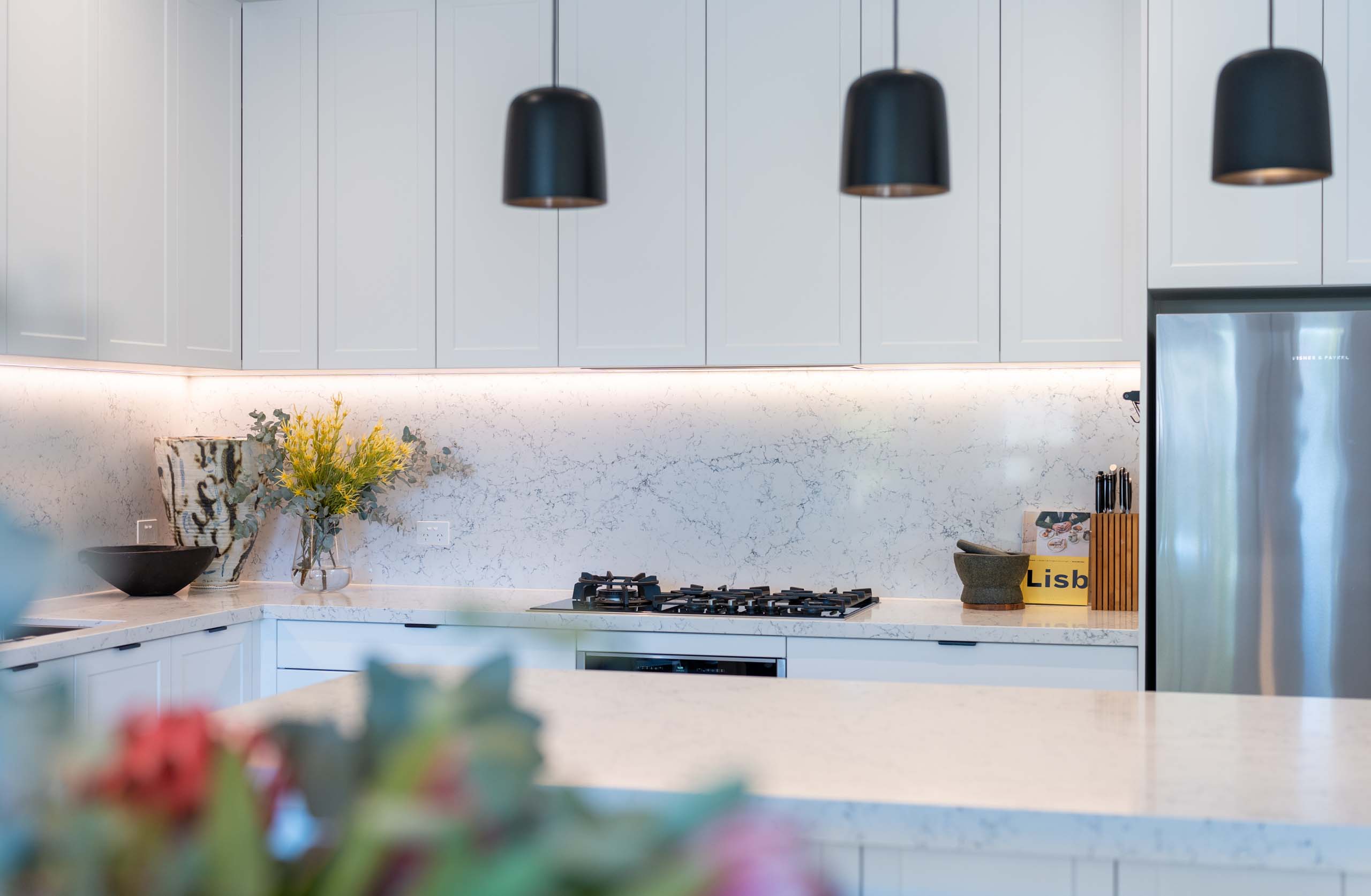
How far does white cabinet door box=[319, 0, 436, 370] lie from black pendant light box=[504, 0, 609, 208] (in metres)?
1.88

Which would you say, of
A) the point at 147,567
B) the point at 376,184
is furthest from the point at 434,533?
the point at 376,184

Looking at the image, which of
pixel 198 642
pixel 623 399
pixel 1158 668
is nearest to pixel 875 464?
pixel 623 399

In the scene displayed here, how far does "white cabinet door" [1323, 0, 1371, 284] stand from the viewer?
9.71 ft

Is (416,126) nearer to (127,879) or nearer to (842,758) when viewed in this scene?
(842,758)

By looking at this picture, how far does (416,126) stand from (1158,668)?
2.60m

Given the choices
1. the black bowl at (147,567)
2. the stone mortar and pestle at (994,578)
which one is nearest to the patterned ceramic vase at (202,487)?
the black bowl at (147,567)

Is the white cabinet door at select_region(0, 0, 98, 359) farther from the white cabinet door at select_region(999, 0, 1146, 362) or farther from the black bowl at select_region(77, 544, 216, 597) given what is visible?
the white cabinet door at select_region(999, 0, 1146, 362)

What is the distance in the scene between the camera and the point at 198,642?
3236 millimetres

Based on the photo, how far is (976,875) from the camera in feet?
4.61

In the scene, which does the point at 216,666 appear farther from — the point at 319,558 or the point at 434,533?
the point at 434,533

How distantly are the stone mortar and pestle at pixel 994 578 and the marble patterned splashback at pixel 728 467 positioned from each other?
0.28 meters

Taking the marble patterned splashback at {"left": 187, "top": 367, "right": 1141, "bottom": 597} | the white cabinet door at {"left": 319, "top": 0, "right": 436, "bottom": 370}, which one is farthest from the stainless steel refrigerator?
the white cabinet door at {"left": 319, "top": 0, "right": 436, "bottom": 370}

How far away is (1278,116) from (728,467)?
7.59 feet

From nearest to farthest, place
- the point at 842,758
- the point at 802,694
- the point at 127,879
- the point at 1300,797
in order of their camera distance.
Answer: the point at 127,879
the point at 1300,797
the point at 842,758
the point at 802,694
